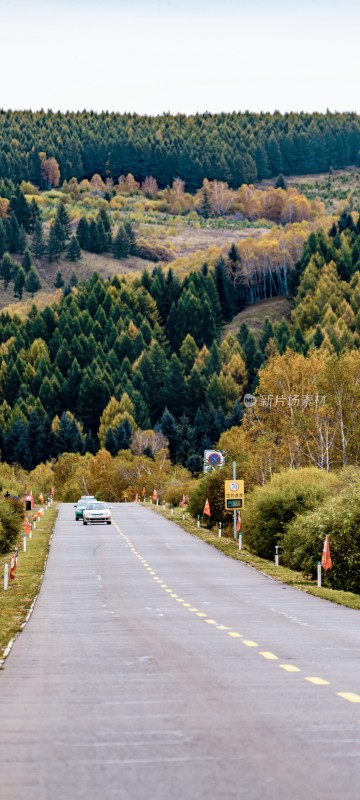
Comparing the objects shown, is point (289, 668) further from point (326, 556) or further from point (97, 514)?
point (97, 514)

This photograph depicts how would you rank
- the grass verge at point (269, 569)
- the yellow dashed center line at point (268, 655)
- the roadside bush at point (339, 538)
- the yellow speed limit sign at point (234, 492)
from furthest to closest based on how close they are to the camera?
1. the yellow speed limit sign at point (234, 492)
2. the roadside bush at point (339, 538)
3. the grass verge at point (269, 569)
4. the yellow dashed center line at point (268, 655)

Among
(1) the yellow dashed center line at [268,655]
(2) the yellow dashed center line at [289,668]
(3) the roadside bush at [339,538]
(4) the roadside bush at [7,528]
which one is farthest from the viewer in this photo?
(4) the roadside bush at [7,528]

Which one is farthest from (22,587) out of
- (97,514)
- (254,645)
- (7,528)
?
(97,514)

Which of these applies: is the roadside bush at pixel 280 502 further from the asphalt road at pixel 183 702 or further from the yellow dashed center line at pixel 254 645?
the asphalt road at pixel 183 702

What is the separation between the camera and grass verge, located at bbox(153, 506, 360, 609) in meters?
33.8

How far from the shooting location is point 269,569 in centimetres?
4688

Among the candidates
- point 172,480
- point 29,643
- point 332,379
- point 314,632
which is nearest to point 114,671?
point 29,643

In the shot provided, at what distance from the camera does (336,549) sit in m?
39.1

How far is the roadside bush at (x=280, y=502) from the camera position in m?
51.5

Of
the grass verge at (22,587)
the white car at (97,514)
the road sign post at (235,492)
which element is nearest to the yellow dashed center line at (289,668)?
the grass verge at (22,587)

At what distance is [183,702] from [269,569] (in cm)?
3345

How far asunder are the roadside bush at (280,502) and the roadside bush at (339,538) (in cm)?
738

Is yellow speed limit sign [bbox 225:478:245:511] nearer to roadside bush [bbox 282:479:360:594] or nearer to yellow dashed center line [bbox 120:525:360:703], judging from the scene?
roadside bush [bbox 282:479:360:594]

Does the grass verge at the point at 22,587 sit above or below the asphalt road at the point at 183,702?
below
